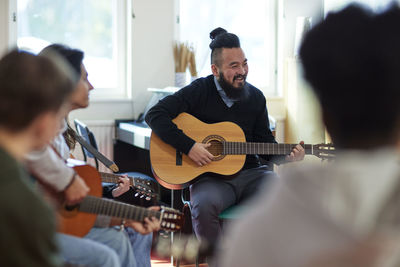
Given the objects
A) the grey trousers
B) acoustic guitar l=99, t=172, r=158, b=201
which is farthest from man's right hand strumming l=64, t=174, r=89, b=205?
the grey trousers

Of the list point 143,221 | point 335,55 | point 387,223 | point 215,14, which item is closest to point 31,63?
point 335,55

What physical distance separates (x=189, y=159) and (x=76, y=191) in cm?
107

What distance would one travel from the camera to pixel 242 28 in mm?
5188

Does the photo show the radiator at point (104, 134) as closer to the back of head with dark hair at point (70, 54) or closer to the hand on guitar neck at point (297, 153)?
the hand on guitar neck at point (297, 153)

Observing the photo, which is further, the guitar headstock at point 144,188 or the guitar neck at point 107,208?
the guitar headstock at point 144,188

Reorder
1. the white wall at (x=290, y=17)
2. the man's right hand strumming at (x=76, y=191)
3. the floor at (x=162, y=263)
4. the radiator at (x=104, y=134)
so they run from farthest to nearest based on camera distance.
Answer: the white wall at (x=290, y=17)
the radiator at (x=104, y=134)
the floor at (x=162, y=263)
the man's right hand strumming at (x=76, y=191)

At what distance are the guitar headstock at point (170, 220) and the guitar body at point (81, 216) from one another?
0.89ft

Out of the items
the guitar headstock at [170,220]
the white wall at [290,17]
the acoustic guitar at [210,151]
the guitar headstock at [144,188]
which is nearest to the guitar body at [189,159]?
the acoustic guitar at [210,151]

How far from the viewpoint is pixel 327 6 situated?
5.26 metres

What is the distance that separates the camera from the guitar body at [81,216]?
1.97 metres

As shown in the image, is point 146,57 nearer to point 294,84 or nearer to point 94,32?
point 94,32

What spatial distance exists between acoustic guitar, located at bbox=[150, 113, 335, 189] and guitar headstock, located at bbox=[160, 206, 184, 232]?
0.71 m

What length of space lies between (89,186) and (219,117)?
3.70 feet

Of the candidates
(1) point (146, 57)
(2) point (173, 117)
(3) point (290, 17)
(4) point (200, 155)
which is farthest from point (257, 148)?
(3) point (290, 17)
